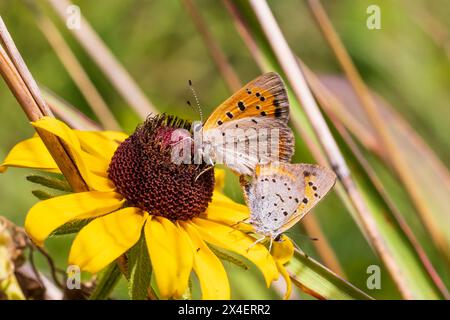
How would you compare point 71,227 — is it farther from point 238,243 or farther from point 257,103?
point 257,103

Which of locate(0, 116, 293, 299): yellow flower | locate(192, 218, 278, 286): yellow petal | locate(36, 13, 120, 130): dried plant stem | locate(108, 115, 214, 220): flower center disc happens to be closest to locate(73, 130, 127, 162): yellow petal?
locate(0, 116, 293, 299): yellow flower

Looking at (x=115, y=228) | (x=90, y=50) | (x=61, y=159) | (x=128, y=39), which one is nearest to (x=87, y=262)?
(x=115, y=228)

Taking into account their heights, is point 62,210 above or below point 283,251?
above

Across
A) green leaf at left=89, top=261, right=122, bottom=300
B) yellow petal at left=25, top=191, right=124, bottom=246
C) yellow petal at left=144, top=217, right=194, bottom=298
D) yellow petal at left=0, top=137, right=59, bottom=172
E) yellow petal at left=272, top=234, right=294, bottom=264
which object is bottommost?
yellow petal at left=272, top=234, right=294, bottom=264

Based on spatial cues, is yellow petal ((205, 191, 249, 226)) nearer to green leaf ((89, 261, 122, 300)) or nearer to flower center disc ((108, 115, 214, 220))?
flower center disc ((108, 115, 214, 220))

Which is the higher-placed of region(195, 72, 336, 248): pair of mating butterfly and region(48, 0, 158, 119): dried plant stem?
region(48, 0, 158, 119): dried plant stem

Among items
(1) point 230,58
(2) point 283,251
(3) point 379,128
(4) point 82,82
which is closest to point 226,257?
(2) point 283,251
